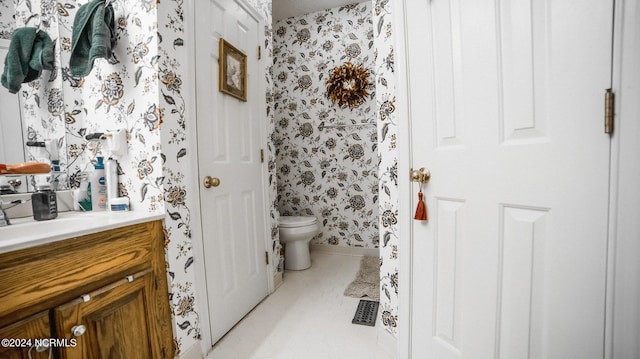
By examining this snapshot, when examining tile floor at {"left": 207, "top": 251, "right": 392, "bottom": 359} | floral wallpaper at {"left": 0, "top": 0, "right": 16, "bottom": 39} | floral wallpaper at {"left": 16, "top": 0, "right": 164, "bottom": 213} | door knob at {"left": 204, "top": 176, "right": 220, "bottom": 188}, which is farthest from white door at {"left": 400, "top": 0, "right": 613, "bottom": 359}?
floral wallpaper at {"left": 0, "top": 0, "right": 16, "bottom": 39}

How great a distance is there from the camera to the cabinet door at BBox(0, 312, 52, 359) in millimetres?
635

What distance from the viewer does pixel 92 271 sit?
2.73 ft

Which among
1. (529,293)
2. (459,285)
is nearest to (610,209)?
(529,293)

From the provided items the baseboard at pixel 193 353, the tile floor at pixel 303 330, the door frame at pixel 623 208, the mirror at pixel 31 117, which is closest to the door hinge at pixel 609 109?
the door frame at pixel 623 208

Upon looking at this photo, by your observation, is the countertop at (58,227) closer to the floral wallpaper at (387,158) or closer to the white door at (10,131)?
the white door at (10,131)

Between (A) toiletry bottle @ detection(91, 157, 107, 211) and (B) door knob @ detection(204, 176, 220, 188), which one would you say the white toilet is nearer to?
(B) door knob @ detection(204, 176, 220, 188)

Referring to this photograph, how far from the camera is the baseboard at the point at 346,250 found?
106 inches

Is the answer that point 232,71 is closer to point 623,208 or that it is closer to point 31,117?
point 31,117

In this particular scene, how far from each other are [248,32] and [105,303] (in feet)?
5.73

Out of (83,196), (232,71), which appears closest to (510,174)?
(232,71)

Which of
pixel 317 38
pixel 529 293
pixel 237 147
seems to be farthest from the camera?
pixel 317 38

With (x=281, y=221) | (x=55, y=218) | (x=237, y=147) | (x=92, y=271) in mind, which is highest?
(x=237, y=147)

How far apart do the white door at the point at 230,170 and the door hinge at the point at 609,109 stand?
4.97 feet

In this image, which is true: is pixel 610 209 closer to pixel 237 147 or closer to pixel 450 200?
pixel 450 200
